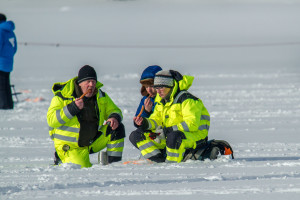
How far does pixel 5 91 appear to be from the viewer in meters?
9.27

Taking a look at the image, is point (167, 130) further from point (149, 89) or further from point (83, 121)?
point (83, 121)

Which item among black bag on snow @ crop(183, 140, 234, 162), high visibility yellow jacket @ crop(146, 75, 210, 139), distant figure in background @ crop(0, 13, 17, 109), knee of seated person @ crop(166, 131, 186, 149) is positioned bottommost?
black bag on snow @ crop(183, 140, 234, 162)

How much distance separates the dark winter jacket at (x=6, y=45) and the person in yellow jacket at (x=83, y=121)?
438cm

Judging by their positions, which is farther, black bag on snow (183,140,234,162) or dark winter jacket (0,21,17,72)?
dark winter jacket (0,21,17,72)

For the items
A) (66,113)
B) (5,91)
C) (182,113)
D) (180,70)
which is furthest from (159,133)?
(180,70)

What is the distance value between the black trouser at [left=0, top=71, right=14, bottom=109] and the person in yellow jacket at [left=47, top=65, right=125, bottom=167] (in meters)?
4.34

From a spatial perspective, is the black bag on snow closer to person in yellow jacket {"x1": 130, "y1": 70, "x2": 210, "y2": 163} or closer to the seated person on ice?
person in yellow jacket {"x1": 130, "y1": 70, "x2": 210, "y2": 163}

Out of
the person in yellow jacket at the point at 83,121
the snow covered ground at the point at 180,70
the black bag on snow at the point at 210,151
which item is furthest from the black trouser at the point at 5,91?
the black bag on snow at the point at 210,151

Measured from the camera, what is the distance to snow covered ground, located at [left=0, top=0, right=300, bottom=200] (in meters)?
3.77

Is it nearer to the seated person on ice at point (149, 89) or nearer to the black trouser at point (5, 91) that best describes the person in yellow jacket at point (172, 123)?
the seated person on ice at point (149, 89)

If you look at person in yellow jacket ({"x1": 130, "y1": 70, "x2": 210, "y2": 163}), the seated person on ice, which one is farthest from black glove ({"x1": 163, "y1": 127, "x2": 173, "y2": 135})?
the seated person on ice

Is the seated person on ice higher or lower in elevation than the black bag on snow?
higher

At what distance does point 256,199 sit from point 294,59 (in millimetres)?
19065

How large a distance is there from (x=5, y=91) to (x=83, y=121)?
15.0 ft
